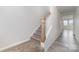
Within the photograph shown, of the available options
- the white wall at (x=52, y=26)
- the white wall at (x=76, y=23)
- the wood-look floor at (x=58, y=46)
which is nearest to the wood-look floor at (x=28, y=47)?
the wood-look floor at (x=58, y=46)

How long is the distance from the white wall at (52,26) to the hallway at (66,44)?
7 centimetres

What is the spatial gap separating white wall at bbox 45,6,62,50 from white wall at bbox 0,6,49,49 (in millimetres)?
112

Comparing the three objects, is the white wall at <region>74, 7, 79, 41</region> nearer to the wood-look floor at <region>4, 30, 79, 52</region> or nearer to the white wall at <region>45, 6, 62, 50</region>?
the wood-look floor at <region>4, 30, 79, 52</region>

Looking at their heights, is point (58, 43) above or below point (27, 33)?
below

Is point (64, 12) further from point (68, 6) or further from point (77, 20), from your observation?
point (77, 20)

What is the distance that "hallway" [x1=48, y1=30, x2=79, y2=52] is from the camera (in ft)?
5.19

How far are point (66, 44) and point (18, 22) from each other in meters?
0.84

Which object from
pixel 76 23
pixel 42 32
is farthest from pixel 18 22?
pixel 76 23

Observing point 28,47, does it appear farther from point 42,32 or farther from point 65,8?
point 65,8

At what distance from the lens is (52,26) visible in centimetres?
161
